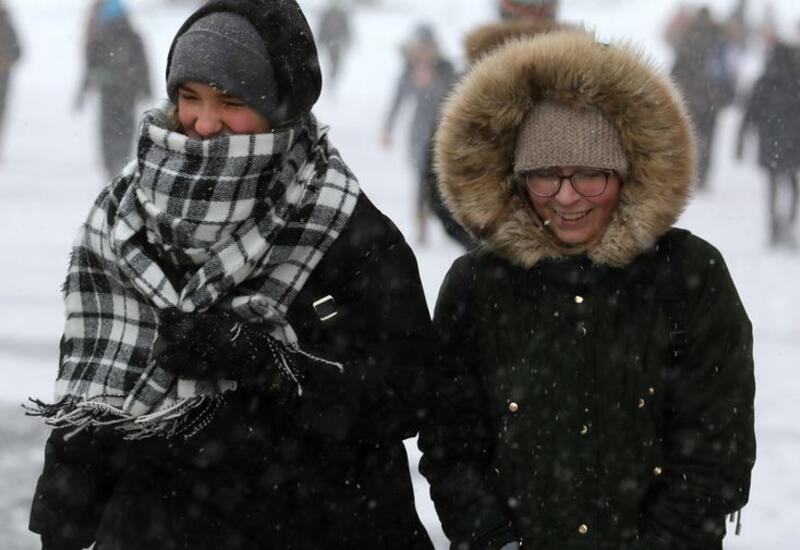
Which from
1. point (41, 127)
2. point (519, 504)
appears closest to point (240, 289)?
point (519, 504)

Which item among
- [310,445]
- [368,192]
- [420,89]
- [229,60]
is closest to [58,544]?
Result: [310,445]

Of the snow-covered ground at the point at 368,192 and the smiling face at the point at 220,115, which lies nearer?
the smiling face at the point at 220,115

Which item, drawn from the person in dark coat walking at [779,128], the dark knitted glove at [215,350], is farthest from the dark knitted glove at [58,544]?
the person in dark coat walking at [779,128]

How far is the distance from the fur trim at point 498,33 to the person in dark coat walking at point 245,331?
1329 millimetres

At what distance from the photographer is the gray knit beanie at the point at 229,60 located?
8.93 ft

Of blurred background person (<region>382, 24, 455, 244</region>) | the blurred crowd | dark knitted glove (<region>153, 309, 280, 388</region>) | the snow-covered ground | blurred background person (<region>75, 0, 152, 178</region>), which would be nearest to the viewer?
dark knitted glove (<region>153, 309, 280, 388</region>)

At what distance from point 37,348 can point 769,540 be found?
4060 mm

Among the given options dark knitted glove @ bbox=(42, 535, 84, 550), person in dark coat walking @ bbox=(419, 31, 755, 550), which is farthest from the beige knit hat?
dark knitted glove @ bbox=(42, 535, 84, 550)

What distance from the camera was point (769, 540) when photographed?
4.93m

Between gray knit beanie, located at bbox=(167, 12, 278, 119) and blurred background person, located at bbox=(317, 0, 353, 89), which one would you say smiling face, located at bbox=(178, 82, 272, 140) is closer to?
gray knit beanie, located at bbox=(167, 12, 278, 119)

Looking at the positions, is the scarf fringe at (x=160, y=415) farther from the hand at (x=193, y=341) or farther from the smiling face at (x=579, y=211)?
the smiling face at (x=579, y=211)

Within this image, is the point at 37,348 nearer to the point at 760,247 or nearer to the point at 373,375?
the point at 373,375

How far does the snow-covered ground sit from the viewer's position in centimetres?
558

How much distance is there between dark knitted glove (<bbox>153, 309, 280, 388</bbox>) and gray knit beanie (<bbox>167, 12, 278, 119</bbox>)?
43 cm
